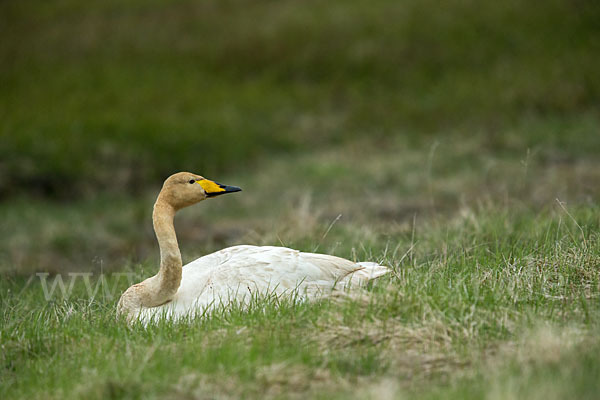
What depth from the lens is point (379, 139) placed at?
20234 millimetres

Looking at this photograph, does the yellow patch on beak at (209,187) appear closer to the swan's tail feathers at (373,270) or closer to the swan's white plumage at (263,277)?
the swan's white plumage at (263,277)

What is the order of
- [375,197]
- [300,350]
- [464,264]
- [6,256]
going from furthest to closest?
[375,197], [6,256], [464,264], [300,350]

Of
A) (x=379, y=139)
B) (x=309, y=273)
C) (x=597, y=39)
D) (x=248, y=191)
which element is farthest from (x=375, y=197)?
(x=597, y=39)

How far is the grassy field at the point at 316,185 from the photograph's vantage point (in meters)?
4.18

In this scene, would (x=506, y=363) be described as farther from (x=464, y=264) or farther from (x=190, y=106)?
(x=190, y=106)

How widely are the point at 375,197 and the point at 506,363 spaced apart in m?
10.6

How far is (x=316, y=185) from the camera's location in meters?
16.3

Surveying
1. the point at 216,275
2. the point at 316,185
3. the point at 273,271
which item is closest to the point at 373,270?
the point at 273,271

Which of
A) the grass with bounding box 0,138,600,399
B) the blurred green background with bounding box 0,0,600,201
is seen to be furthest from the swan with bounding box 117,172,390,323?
the blurred green background with bounding box 0,0,600,201

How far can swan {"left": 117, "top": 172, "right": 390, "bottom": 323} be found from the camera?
19.5 feet

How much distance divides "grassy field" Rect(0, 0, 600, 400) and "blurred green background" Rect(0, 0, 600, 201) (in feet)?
0.32

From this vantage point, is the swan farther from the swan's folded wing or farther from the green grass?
the green grass

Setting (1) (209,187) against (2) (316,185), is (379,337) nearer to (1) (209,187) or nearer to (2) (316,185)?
(1) (209,187)

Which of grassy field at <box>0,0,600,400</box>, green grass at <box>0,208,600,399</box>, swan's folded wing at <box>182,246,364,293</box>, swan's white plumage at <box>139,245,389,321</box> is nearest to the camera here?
green grass at <box>0,208,600,399</box>
